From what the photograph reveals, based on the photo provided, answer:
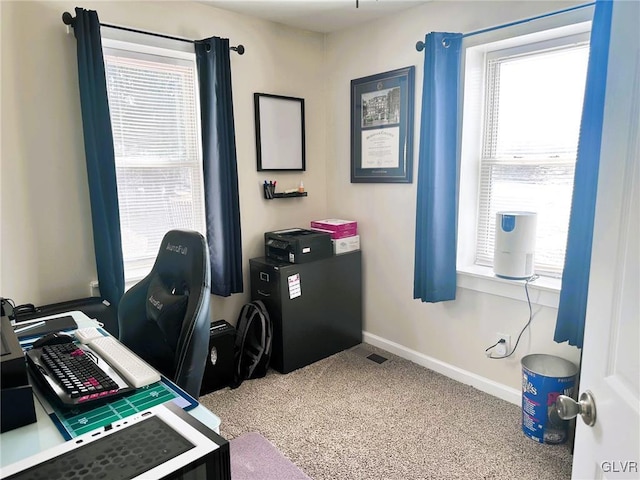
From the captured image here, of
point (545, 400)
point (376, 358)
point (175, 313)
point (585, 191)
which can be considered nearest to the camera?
point (175, 313)

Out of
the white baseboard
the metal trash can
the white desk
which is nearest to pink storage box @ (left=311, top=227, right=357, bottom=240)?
the white baseboard

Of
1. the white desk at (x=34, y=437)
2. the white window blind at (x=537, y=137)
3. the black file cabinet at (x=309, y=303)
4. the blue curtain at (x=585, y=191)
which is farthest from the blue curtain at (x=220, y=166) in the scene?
the blue curtain at (x=585, y=191)

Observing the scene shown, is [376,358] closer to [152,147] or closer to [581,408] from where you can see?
[152,147]

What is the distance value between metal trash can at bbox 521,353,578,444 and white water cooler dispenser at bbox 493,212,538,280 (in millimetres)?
513

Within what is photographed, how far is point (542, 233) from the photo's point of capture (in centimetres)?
243

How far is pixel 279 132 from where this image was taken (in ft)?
10.4

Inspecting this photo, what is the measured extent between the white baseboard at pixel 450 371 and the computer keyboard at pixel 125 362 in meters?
2.13

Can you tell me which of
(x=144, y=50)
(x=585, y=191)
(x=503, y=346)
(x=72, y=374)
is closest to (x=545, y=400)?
(x=503, y=346)

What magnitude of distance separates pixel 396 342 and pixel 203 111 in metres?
2.11

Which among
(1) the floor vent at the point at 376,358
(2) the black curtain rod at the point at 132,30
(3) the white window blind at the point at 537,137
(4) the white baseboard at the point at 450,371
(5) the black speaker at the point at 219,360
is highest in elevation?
(2) the black curtain rod at the point at 132,30

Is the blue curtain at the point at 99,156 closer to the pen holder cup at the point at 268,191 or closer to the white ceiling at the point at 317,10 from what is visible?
the white ceiling at the point at 317,10

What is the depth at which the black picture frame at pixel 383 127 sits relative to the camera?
2873mm

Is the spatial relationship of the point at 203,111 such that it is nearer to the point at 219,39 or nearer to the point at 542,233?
the point at 219,39

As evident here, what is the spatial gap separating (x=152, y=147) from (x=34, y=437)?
6.49 ft
